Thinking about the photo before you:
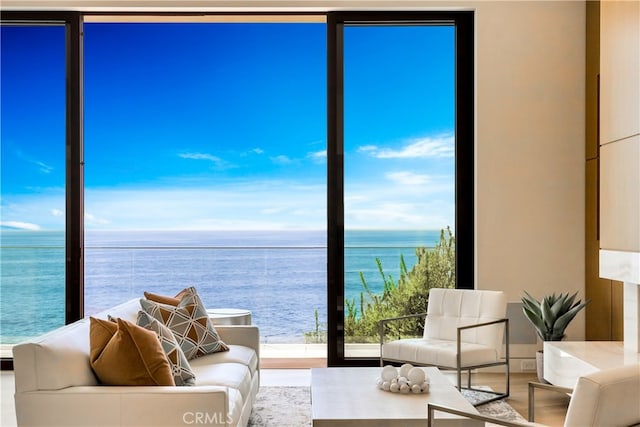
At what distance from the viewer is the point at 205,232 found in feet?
45.4

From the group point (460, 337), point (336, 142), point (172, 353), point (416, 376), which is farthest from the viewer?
point (336, 142)

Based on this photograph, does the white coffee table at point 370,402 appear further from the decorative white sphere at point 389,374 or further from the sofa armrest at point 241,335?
the sofa armrest at point 241,335

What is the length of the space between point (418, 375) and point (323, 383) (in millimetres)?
561

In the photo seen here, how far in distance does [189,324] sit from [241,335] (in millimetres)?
600

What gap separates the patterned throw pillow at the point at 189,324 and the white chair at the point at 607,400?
2.54 m

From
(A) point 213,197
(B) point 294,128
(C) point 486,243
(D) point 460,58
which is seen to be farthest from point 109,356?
(A) point 213,197

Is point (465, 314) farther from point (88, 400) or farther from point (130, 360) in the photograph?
point (88, 400)

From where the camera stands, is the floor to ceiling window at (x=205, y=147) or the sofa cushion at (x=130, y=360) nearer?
the sofa cushion at (x=130, y=360)

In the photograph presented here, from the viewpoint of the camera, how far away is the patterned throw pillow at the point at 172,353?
316 cm

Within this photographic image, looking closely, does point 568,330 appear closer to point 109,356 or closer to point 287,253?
point 287,253

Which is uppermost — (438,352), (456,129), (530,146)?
(456,129)

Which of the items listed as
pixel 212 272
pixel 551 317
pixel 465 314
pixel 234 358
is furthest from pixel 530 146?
pixel 212 272

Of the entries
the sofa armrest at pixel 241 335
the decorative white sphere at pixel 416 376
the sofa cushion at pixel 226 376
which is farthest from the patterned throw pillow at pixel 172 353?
the sofa armrest at pixel 241 335

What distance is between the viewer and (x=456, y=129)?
597 centimetres
